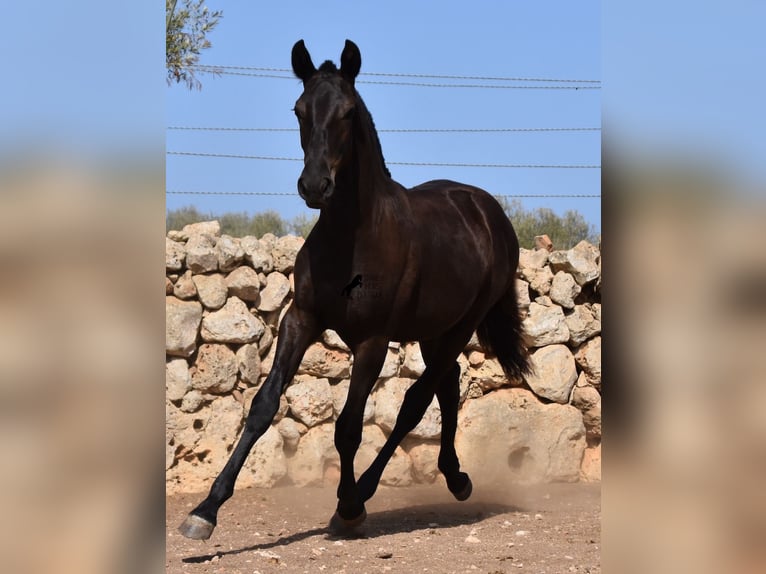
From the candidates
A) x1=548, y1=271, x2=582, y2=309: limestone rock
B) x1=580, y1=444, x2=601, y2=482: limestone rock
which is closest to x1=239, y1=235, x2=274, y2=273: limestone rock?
x1=548, y1=271, x2=582, y2=309: limestone rock

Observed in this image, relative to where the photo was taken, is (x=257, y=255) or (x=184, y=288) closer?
(x=184, y=288)

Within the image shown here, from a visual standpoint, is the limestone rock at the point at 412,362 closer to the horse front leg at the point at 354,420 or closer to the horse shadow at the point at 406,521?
the horse shadow at the point at 406,521

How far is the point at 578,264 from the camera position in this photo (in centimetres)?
768

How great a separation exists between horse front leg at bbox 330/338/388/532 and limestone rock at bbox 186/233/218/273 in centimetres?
251

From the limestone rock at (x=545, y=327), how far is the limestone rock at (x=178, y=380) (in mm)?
2695

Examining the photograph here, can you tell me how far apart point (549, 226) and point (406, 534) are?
24.1ft

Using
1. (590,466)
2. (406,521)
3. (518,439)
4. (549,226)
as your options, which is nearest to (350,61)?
(406,521)

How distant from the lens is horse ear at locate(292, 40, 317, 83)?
450 cm

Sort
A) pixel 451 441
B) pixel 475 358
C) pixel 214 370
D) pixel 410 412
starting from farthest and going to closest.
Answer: pixel 475 358 → pixel 214 370 → pixel 451 441 → pixel 410 412

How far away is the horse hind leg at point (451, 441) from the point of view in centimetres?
585

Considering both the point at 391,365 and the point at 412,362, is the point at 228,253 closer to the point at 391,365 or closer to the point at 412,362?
the point at 391,365

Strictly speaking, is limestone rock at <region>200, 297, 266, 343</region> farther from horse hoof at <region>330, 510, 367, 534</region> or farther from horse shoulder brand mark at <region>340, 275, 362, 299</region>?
horse shoulder brand mark at <region>340, 275, 362, 299</region>

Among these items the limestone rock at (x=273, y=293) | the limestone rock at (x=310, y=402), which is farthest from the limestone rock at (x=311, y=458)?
the limestone rock at (x=273, y=293)
